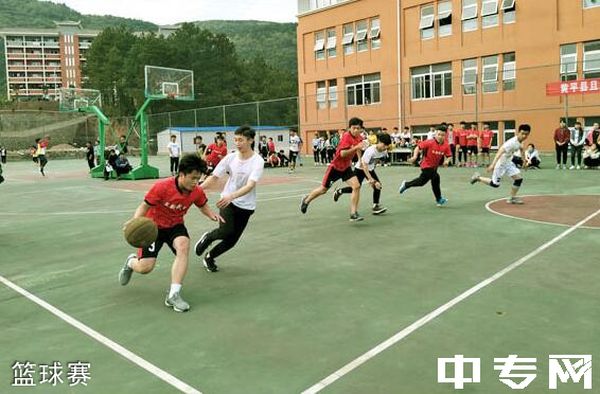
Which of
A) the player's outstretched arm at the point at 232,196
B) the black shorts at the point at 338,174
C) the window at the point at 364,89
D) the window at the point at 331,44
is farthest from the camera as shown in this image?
the window at the point at 331,44

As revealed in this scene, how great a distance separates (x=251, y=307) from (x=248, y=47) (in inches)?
4996

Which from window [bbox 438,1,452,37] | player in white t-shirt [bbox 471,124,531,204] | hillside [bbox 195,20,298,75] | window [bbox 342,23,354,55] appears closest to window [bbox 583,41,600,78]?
window [bbox 438,1,452,37]

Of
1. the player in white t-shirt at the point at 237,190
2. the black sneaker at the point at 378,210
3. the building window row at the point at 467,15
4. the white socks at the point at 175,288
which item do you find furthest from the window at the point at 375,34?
the white socks at the point at 175,288

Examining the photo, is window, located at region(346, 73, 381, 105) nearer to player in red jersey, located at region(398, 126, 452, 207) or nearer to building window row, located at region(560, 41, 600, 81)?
building window row, located at region(560, 41, 600, 81)

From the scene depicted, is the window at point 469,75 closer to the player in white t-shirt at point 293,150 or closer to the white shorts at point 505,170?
the player in white t-shirt at point 293,150

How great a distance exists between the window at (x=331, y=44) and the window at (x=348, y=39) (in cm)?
103

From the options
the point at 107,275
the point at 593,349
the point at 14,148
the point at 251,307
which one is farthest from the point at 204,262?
the point at 14,148

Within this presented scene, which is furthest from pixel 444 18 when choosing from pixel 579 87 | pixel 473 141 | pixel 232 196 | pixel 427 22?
pixel 232 196

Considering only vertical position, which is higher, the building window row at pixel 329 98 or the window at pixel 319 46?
the window at pixel 319 46

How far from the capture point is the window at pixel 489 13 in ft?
105

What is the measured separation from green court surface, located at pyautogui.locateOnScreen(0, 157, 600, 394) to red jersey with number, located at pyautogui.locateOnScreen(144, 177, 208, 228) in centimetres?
82

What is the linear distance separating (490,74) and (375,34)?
951 cm

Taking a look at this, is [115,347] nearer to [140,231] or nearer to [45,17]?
[140,231]

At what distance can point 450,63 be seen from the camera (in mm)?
34719
